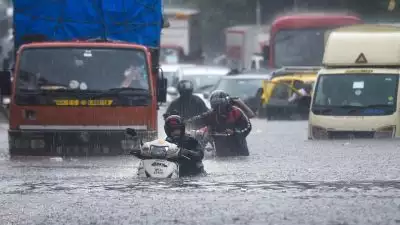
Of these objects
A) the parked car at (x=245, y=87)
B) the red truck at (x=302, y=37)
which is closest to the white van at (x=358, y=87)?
the parked car at (x=245, y=87)

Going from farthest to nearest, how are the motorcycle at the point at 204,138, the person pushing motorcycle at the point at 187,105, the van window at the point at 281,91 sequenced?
the van window at the point at 281,91, the person pushing motorcycle at the point at 187,105, the motorcycle at the point at 204,138

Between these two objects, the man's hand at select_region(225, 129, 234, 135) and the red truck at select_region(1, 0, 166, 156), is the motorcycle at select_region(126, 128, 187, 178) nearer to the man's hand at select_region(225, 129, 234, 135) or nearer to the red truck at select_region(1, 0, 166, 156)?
the man's hand at select_region(225, 129, 234, 135)

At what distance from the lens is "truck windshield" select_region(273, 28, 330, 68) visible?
39.9 metres

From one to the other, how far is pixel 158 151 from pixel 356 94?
10.4 m

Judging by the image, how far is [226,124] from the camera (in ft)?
64.5

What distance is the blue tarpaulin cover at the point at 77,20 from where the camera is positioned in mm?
21969

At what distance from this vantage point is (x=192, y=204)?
13422 mm

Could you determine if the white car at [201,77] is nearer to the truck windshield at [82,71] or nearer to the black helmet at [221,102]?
the truck windshield at [82,71]

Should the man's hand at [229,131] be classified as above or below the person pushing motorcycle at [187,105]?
above

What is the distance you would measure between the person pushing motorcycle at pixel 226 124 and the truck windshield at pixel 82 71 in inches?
45.2

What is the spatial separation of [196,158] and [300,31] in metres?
24.6

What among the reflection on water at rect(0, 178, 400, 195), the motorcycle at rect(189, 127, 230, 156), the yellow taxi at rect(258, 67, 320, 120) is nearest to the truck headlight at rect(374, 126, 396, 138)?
the motorcycle at rect(189, 127, 230, 156)

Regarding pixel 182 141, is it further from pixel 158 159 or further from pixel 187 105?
pixel 187 105

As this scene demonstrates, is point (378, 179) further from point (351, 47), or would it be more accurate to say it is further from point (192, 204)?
point (351, 47)
